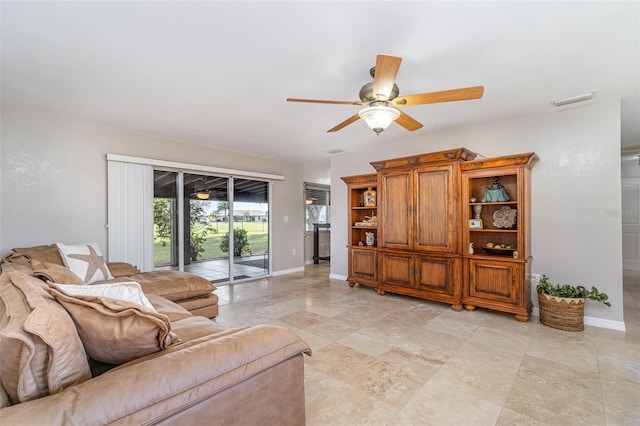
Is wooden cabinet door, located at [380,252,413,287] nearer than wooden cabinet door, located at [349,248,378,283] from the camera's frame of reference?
Yes

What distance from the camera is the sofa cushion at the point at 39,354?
2.97 ft

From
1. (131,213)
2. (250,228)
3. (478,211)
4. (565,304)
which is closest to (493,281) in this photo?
(565,304)

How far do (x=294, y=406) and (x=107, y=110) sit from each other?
378cm

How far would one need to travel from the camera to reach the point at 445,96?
7.13 feet

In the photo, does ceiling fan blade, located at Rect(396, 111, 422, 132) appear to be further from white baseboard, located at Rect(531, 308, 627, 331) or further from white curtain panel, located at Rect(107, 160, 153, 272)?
white curtain panel, located at Rect(107, 160, 153, 272)

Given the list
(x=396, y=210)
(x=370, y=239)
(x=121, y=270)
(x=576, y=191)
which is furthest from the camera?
(x=370, y=239)

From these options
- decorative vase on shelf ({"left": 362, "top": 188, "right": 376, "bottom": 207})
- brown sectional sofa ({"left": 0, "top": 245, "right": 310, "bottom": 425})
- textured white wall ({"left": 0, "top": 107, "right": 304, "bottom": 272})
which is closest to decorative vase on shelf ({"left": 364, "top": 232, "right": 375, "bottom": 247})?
decorative vase on shelf ({"left": 362, "top": 188, "right": 376, "bottom": 207})

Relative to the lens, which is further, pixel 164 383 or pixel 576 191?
pixel 576 191

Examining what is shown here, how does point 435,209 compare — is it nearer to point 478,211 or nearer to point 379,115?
point 478,211

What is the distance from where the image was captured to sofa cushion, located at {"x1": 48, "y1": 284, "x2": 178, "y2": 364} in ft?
3.77

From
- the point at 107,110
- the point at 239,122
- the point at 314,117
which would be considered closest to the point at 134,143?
the point at 107,110

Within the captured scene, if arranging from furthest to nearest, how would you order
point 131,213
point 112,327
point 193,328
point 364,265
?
point 364,265 < point 131,213 < point 193,328 < point 112,327

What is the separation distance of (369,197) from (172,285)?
3.27m

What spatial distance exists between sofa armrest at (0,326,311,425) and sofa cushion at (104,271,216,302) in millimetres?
2044
